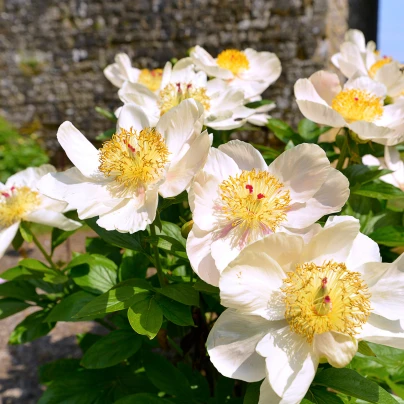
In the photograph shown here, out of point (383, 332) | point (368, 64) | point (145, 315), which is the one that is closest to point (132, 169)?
point (145, 315)

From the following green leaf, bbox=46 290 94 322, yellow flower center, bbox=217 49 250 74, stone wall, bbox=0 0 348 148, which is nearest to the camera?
green leaf, bbox=46 290 94 322

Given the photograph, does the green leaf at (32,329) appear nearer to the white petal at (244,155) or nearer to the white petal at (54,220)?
the white petal at (54,220)

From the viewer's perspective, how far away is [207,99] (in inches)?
41.8

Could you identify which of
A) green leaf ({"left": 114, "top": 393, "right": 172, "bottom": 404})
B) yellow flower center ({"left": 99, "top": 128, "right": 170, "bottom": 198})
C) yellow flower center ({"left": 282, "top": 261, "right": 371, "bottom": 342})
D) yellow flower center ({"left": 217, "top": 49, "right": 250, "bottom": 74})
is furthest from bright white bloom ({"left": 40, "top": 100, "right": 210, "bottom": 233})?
yellow flower center ({"left": 217, "top": 49, "right": 250, "bottom": 74})

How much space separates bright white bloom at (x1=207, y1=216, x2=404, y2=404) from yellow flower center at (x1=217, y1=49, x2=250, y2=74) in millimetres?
760

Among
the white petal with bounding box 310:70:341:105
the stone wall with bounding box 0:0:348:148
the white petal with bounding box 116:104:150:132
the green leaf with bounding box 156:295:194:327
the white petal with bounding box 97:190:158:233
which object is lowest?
the stone wall with bounding box 0:0:348:148

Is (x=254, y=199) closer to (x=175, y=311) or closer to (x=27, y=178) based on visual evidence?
(x=175, y=311)

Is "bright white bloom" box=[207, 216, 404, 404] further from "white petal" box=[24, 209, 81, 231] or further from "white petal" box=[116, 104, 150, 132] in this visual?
"white petal" box=[24, 209, 81, 231]

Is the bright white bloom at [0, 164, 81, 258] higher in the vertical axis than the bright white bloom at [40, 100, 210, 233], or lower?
lower

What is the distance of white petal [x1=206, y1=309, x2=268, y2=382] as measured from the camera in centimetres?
62

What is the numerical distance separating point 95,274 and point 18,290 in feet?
0.88

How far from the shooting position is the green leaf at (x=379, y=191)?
942mm

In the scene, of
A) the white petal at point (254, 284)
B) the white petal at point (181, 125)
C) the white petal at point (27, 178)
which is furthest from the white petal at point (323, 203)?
the white petal at point (27, 178)

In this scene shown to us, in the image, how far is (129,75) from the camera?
4.46 ft
